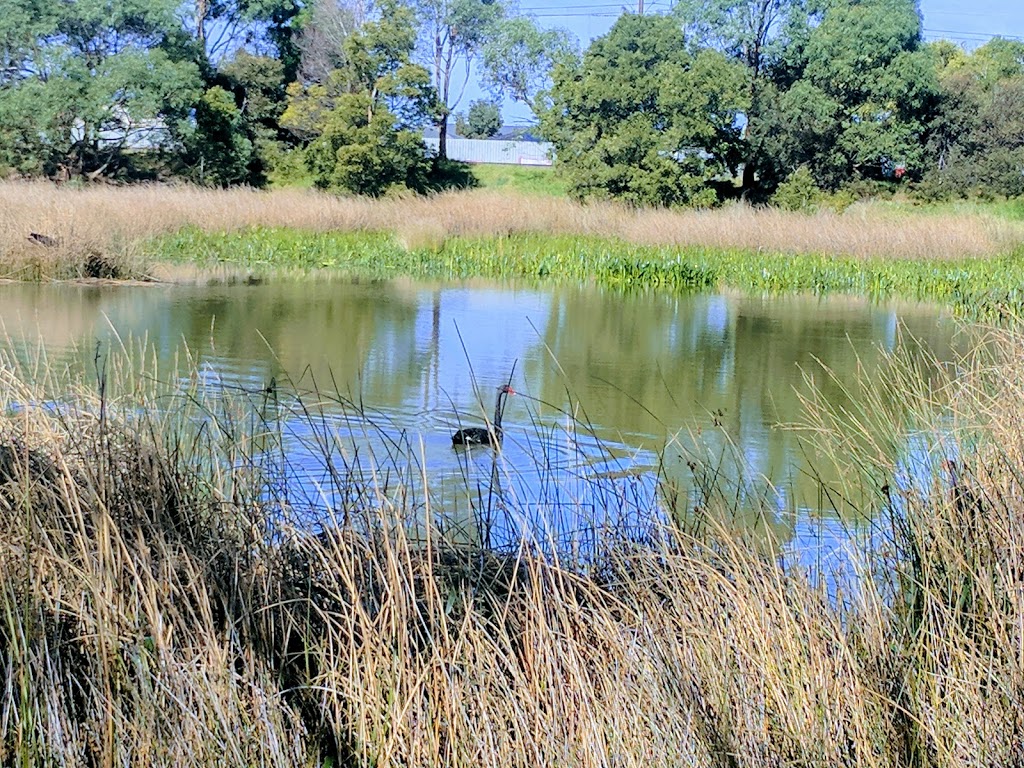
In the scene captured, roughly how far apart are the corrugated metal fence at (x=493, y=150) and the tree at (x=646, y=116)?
13.2 m

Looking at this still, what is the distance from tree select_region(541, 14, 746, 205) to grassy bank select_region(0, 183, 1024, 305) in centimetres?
886

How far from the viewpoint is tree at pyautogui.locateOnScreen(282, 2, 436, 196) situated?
32344 millimetres

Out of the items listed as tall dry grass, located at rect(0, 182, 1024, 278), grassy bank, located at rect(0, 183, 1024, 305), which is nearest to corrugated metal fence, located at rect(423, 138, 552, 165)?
tall dry grass, located at rect(0, 182, 1024, 278)

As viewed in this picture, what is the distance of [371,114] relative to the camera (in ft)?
110

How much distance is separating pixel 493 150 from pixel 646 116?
16704mm

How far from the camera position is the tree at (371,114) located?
1273 inches

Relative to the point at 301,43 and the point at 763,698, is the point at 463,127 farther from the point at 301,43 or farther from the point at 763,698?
the point at 763,698

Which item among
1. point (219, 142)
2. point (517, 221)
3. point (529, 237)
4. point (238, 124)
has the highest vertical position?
point (238, 124)

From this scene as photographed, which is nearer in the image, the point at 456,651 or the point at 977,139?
the point at 456,651

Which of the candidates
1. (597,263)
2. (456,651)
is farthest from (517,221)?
(456,651)

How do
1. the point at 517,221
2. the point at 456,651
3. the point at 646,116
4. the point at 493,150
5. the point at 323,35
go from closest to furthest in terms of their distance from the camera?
1. the point at 456,651
2. the point at 517,221
3. the point at 646,116
4. the point at 323,35
5. the point at 493,150

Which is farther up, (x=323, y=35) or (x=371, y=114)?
(x=323, y=35)

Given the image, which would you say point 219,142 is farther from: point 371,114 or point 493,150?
point 493,150

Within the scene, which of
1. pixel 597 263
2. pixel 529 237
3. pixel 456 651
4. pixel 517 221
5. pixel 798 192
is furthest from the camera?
pixel 798 192
